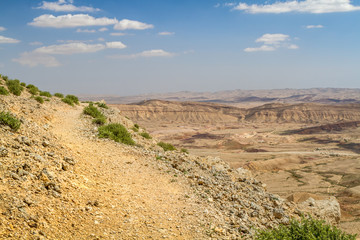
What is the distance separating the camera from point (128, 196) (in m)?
7.39

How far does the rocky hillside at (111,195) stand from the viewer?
521 centimetres

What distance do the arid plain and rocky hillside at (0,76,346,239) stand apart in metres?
16.4

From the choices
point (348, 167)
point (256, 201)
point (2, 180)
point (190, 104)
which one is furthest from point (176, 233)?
point (190, 104)

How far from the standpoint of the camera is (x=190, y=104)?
152 m

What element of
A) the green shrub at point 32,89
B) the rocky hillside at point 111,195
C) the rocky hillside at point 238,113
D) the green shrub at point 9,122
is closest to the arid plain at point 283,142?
the rocky hillside at point 238,113

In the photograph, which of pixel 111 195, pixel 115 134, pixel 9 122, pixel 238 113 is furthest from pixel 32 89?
pixel 238 113

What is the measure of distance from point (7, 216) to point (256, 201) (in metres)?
8.06

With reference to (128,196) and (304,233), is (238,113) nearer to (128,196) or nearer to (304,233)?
(304,233)

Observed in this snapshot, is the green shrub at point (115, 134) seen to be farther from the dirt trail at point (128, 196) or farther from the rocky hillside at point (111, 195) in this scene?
the dirt trail at point (128, 196)

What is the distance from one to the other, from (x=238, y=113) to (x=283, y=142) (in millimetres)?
59128

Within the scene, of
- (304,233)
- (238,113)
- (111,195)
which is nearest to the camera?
(111,195)

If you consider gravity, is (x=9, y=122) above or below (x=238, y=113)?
above

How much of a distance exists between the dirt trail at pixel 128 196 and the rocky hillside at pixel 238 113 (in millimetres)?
117700

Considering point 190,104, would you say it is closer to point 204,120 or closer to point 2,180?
point 204,120
